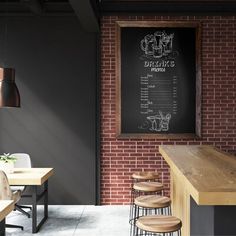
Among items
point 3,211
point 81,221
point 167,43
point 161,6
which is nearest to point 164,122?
point 167,43

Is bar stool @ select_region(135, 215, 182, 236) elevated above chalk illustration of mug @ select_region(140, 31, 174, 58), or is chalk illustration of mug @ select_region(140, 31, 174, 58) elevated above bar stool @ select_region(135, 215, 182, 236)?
chalk illustration of mug @ select_region(140, 31, 174, 58)

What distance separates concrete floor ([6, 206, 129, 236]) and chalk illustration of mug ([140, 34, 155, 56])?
220 centimetres

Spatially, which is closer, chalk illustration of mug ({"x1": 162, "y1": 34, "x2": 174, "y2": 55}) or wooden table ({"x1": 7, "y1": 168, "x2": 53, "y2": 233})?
wooden table ({"x1": 7, "y1": 168, "x2": 53, "y2": 233})

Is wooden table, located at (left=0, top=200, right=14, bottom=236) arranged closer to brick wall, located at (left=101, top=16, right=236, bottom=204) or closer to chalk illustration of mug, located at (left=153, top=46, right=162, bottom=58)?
brick wall, located at (left=101, top=16, right=236, bottom=204)

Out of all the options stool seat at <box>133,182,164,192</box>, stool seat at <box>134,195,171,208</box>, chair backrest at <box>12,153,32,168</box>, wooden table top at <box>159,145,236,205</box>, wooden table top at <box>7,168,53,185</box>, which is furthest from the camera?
chair backrest at <box>12,153,32,168</box>

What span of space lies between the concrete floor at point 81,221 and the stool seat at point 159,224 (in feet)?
5.51

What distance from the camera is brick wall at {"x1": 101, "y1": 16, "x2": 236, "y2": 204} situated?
5.77 metres

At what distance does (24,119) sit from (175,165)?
130 inches

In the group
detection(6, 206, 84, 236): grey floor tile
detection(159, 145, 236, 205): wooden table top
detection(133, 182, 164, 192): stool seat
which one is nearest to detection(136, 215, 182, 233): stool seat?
detection(159, 145, 236, 205): wooden table top

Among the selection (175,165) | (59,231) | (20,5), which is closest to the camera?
(175,165)

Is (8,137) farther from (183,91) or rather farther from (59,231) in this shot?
(183,91)

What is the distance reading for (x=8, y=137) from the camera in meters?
5.78

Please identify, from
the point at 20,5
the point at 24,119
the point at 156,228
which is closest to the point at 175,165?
the point at 156,228

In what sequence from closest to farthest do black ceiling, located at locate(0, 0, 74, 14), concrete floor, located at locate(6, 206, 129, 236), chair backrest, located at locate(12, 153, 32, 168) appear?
concrete floor, located at locate(6, 206, 129, 236), chair backrest, located at locate(12, 153, 32, 168), black ceiling, located at locate(0, 0, 74, 14)
